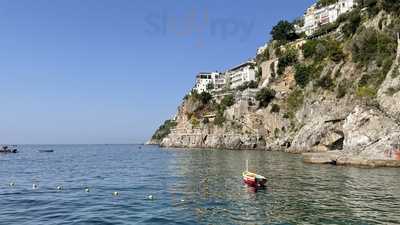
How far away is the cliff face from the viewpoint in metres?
65.2

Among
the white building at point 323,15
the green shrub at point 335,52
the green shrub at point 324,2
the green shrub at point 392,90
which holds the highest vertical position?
the green shrub at point 324,2

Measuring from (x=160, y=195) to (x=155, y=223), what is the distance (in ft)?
35.9

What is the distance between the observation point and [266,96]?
131750 millimetres

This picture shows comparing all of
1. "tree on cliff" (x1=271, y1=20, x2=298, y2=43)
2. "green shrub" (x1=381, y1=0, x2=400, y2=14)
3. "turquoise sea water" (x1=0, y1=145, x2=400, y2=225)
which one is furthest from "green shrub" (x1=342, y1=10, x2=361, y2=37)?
"turquoise sea water" (x1=0, y1=145, x2=400, y2=225)

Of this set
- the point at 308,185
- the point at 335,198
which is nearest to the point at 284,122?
the point at 308,185

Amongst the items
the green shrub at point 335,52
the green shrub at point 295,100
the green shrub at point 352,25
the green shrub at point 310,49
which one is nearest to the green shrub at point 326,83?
the green shrub at point 335,52

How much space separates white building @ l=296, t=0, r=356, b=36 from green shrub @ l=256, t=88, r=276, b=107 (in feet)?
118

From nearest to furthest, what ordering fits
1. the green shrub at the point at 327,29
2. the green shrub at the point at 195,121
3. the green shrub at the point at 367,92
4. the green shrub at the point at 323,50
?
the green shrub at the point at 367,92 < the green shrub at the point at 323,50 < the green shrub at the point at 327,29 < the green shrub at the point at 195,121

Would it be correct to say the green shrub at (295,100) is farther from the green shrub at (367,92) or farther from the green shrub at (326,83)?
the green shrub at (367,92)

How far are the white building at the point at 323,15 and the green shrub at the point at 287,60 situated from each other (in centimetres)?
2381

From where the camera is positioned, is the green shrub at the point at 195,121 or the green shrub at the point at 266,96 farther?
the green shrub at the point at 195,121

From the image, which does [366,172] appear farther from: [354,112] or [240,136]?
[240,136]

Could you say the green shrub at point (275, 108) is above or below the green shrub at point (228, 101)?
below

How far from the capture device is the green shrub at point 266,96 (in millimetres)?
131625
